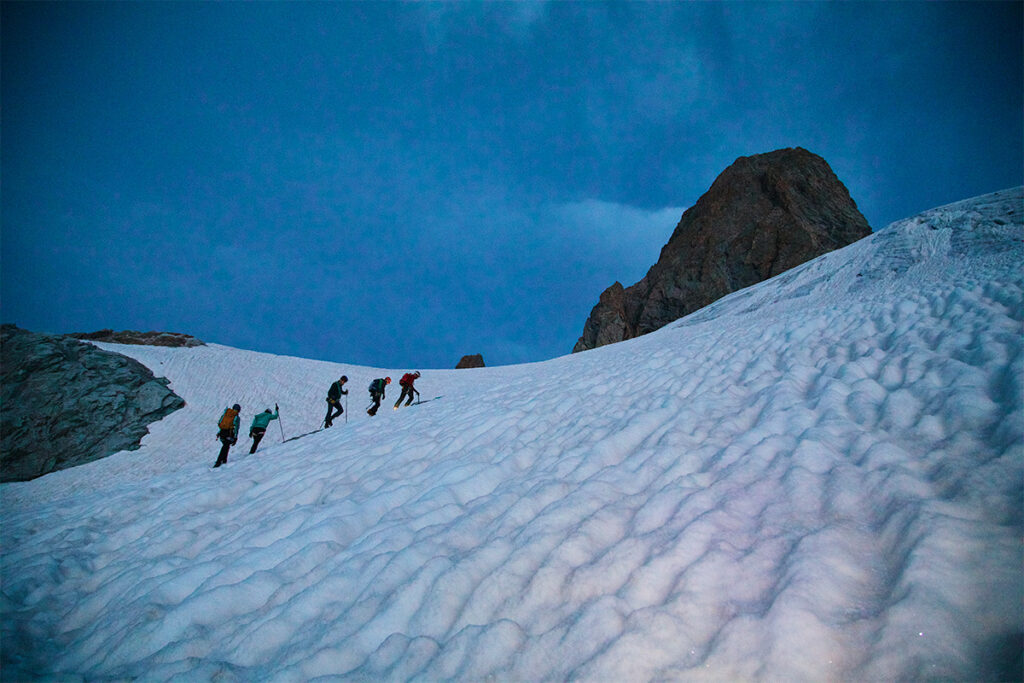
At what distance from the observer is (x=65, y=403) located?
1819cm

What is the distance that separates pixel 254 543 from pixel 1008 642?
5601mm

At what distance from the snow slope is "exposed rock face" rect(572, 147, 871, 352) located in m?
31.8

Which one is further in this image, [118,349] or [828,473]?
[118,349]

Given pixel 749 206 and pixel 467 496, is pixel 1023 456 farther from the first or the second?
pixel 749 206

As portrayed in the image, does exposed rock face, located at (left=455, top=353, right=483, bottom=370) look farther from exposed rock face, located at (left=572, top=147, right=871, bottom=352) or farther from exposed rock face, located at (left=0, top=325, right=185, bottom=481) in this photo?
exposed rock face, located at (left=0, top=325, right=185, bottom=481)

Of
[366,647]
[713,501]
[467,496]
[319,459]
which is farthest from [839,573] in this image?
[319,459]

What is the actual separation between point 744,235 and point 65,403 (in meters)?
44.4

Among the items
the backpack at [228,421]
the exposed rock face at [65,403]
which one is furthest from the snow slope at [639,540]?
the exposed rock face at [65,403]

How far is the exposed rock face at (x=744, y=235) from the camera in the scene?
35.5m

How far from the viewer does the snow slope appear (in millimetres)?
2148

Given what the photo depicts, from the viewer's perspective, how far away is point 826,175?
40.5 meters

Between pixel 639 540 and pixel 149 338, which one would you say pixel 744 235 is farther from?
pixel 149 338

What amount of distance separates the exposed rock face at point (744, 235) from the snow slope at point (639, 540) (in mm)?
31839

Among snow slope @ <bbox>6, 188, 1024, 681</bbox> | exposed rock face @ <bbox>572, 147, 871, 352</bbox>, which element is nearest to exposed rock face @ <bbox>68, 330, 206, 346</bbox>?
snow slope @ <bbox>6, 188, 1024, 681</bbox>
